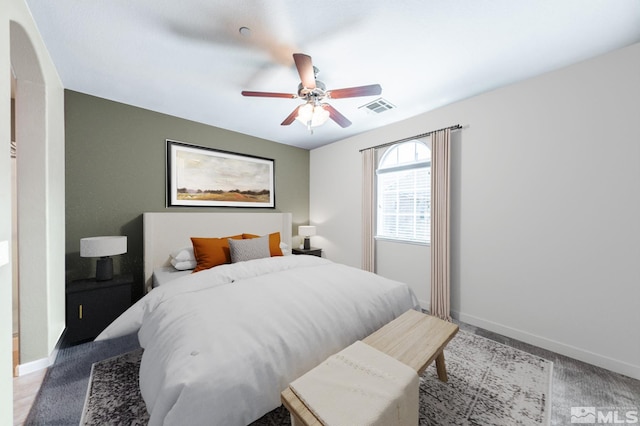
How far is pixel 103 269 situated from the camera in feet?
7.91

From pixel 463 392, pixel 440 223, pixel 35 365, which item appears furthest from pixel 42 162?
pixel 440 223

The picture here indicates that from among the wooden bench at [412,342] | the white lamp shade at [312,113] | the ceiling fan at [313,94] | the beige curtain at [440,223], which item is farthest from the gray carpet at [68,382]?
the beige curtain at [440,223]

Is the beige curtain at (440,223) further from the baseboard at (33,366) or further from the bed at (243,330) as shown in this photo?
the baseboard at (33,366)

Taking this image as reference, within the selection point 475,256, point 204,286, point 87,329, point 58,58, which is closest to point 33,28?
point 58,58

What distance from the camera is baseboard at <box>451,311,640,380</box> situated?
1.83 metres

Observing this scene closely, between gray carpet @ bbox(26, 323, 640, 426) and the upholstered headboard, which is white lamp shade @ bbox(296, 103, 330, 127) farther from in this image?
gray carpet @ bbox(26, 323, 640, 426)

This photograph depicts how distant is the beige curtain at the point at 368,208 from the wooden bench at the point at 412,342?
174cm

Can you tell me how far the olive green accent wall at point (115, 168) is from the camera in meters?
2.53

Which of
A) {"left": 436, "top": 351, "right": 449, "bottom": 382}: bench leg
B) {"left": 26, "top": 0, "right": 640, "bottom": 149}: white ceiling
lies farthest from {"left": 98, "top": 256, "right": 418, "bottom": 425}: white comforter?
{"left": 26, "top": 0, "right": 640, "bottom": 149}: white ceiling

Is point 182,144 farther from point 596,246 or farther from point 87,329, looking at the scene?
point 596,246

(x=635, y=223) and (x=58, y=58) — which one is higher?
(x=58, y=58)

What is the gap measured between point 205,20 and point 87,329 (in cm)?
287

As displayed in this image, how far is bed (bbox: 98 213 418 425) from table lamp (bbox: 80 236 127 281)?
38.8 inches

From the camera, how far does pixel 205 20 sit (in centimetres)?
160
